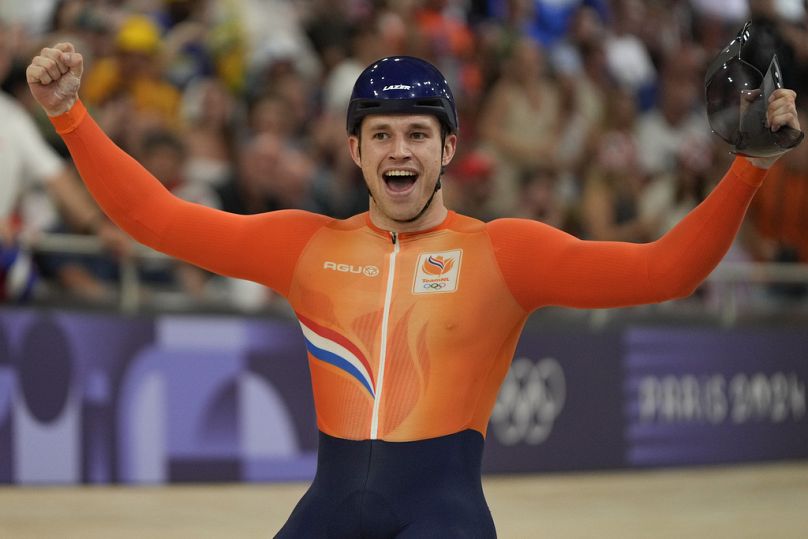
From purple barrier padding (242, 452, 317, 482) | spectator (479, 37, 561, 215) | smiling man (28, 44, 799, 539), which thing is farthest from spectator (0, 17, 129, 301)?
smiling man (28, 44, 799, 539)

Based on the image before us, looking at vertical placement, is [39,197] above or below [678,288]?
above

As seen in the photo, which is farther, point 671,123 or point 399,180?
point 671,123

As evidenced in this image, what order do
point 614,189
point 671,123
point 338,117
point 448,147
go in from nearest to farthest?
point 448,147 → point 338,117 → point 614,189 → point 671,123

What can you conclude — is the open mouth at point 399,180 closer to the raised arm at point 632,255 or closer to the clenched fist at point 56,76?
the raised arm at point 632,255

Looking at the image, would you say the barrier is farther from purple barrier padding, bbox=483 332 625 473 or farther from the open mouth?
the open mouth

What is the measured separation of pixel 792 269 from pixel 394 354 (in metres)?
9.33

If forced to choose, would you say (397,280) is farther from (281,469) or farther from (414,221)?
(281,469)

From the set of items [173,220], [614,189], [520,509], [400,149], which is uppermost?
[614,189]

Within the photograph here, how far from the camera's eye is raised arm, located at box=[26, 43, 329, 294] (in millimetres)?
4590

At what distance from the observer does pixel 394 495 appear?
14.3 ft

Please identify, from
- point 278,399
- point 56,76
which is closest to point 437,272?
point 56,76

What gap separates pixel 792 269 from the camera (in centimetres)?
1305

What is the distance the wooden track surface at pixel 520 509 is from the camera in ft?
26.7

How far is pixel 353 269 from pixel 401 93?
24.8 inches
